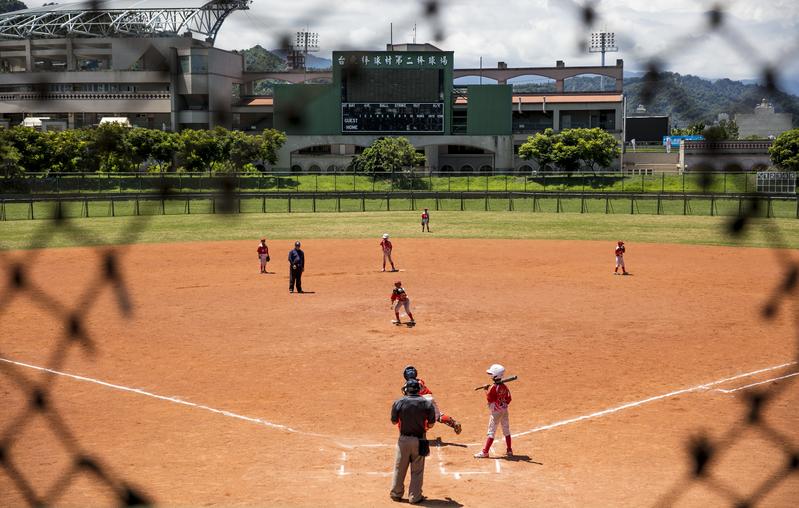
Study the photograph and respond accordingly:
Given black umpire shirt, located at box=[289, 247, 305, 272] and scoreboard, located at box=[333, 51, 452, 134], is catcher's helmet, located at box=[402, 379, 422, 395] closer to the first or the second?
black umpire shirt, located at box=[289, 247, 305, 272]

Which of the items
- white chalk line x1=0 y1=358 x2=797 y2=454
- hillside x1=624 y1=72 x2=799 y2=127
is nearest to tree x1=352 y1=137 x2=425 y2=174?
white chalk line x1=0 y1=358 x2=797 y2=454

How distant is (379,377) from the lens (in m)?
19.0

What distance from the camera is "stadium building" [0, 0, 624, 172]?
2405 mm

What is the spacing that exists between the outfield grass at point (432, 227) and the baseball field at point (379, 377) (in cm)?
A: 1147

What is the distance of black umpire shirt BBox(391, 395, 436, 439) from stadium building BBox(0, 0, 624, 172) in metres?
4.76

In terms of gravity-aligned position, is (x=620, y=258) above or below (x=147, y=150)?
below

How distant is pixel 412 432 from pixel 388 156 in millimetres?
70455

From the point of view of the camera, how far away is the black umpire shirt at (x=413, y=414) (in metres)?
11.5

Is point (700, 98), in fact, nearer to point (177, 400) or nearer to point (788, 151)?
point (177, 400)

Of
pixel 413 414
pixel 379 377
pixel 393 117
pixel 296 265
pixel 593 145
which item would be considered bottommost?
pixel 379 377

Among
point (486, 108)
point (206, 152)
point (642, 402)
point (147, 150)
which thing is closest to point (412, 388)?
point (206, 152)

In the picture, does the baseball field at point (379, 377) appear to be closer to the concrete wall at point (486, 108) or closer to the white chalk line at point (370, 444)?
the white chalk line at point (370, 444)

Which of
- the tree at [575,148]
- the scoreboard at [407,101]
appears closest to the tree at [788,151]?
the tree at [575,148]

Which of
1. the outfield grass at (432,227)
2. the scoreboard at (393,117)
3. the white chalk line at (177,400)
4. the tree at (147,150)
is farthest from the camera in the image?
the scoreboard at (393,117)
